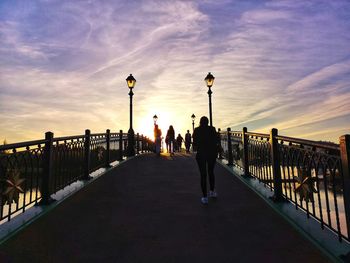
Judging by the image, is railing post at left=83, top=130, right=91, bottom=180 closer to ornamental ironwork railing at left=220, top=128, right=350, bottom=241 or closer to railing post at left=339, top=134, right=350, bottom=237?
ornamental ironwork railing at left=220, top=128, right=350, bottom=241

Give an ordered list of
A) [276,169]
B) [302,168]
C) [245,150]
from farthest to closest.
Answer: [245,150] < [276,169] < [302,168]

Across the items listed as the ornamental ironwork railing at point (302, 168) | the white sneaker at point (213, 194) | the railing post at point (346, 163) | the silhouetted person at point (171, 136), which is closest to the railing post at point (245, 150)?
the ornamental ironwork railing at point (302, 168)

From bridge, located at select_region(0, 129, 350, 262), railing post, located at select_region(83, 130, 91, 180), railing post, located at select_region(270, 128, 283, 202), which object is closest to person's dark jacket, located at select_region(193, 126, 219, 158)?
bridge, located at select_region(0, 129, 350, 262)

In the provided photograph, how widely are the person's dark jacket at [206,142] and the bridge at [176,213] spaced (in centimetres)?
111

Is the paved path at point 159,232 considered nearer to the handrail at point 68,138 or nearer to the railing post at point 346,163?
the railing post at point 346,163

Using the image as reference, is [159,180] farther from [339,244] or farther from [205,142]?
[339,244]

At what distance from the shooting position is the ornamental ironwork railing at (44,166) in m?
5.14

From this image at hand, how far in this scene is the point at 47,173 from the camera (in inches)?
260

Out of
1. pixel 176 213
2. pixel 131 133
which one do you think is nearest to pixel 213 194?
pixel 176 213

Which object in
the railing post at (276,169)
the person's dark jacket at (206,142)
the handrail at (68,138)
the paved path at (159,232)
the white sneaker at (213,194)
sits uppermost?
the handrail at (68,138)

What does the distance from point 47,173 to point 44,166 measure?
17 centimetres

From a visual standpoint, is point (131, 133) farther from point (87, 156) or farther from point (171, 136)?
point (87, 156)

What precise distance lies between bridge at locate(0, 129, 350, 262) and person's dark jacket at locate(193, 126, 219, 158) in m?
1.11

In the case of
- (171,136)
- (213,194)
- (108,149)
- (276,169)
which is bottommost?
(213,194)
